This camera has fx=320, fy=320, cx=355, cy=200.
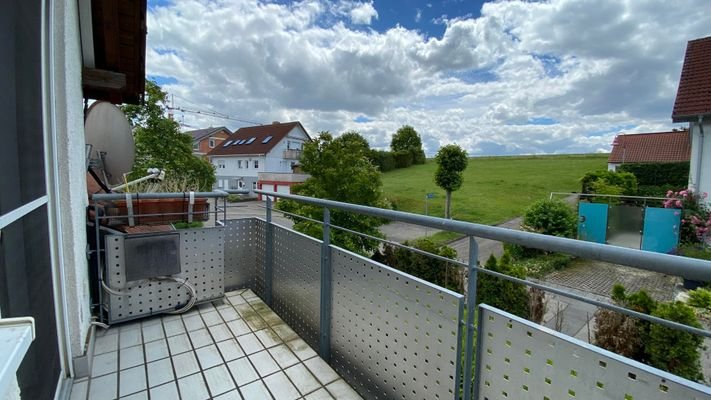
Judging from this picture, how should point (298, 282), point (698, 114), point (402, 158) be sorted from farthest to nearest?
point (402, 158)
point (698, 114)
point (298, 282)

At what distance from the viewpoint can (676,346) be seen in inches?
107

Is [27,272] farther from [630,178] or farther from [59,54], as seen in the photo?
[630,178]

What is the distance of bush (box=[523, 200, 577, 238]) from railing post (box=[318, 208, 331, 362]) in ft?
26.1

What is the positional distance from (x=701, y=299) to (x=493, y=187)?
20.3 meters

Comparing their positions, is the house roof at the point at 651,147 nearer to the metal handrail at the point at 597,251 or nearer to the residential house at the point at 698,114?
the residential house at the point at 698,114

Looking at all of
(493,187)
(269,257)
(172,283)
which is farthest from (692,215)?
(493,187)

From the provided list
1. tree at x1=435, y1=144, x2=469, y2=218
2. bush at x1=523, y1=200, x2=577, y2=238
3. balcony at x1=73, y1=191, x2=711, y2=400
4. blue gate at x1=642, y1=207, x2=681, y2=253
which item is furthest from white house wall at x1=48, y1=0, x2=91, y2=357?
tree at x1=435, y1=144, x2=469, y2=218

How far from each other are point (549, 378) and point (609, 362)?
0.61 ft

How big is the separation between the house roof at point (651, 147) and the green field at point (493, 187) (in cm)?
320

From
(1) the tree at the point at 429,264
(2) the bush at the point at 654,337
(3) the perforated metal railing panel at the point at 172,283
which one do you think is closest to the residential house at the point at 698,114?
(1) the tree at the point at 429,264

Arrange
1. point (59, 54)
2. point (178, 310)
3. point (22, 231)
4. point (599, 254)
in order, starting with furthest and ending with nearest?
point (178, 310), point (59, 54), point (22, 231), point (599, 254)

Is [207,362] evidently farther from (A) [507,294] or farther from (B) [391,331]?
(A) [507,294]

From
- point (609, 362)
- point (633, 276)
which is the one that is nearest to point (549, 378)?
point (609, 362)

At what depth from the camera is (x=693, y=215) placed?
24.0ft
